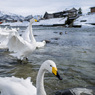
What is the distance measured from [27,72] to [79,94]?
2649mm

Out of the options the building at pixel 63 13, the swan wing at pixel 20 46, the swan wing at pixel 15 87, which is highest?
the building at pixel 63 13

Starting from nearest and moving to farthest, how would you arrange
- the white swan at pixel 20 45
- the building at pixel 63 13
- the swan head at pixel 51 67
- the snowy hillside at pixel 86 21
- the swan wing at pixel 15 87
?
the swan head at pixel 51 67, the swan wing at pixel 15 87, the white swan at pixel 20 45, the snowy hillside at pixel 86 21, the building at pixel 63 13

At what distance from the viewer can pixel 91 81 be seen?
4488 mm

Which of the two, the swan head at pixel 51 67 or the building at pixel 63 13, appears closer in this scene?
the swan head at pixel 51 67

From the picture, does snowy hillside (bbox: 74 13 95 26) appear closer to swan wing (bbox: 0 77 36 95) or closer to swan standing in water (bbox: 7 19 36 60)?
swan standing in water (bbox: 7 19 36 60)

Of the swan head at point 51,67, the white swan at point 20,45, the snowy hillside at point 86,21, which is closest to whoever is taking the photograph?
the swan head at point 51,67

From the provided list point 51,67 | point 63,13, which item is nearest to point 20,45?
point 51,67

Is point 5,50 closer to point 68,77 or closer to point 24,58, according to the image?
point 24,58

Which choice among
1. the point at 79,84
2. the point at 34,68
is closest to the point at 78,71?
the point at 79,84

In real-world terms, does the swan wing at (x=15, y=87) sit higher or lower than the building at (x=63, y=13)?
lower

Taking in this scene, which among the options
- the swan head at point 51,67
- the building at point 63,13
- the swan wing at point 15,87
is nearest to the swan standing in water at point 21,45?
the swan wing at point 15,87

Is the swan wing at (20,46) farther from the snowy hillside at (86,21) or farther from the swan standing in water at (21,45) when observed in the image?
the snowy hillside at (86,21)

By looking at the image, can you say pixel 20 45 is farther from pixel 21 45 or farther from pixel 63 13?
pixel 63 13

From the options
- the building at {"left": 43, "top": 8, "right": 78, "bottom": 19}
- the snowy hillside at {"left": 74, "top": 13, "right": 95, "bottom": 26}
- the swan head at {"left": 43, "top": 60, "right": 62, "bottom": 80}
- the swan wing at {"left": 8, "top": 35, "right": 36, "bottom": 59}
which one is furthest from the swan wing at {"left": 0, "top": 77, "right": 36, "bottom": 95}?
the building at {"left": 43, "top": 8, "right": 78, "bottom": 19}
